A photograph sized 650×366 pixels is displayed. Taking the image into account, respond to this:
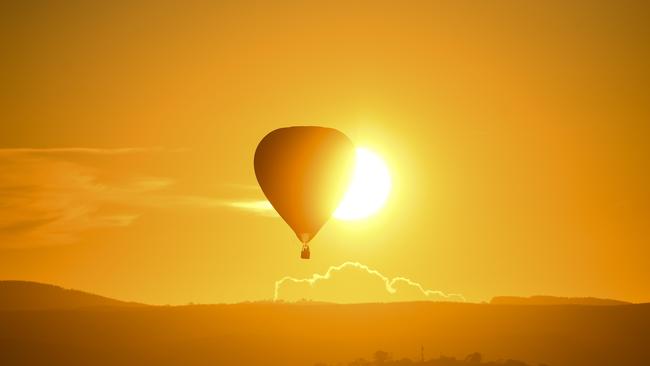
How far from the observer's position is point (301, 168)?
8675 centimetres

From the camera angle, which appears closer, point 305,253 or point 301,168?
point 305,253

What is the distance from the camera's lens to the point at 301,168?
86.8 metres

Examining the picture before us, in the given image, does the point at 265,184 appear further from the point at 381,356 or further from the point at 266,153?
the point at 381,356

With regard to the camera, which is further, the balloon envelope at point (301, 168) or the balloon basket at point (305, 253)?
the balloon envelope at point (301, 168)

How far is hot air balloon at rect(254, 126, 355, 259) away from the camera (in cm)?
8631

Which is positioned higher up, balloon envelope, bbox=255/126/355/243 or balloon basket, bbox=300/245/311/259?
balloon envelope, bbox=255/126/355/243

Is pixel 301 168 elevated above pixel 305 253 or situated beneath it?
elevated above

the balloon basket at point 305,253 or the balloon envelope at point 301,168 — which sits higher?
the balloon envelope at point 301,168

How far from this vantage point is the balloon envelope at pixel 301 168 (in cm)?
8631

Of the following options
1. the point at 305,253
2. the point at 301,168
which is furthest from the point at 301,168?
the point at 305,253

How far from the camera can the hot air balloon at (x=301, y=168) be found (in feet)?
283

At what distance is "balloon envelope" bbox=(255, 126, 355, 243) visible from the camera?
86312 millimetres

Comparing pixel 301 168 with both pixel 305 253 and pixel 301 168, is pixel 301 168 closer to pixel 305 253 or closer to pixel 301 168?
pixel 301 168

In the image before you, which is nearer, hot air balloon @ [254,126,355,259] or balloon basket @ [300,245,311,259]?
balloon basket @ [300,245,311,259]
